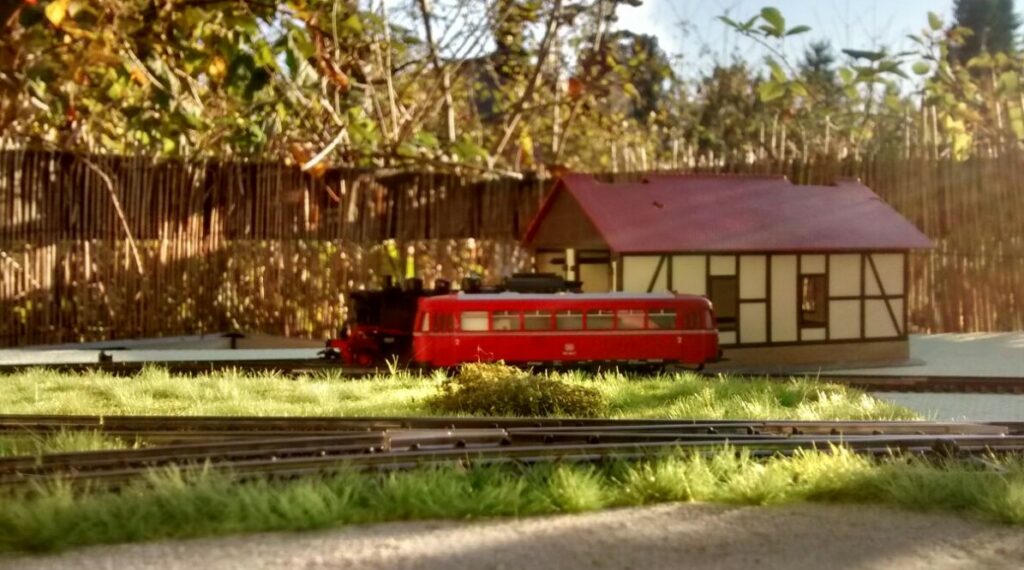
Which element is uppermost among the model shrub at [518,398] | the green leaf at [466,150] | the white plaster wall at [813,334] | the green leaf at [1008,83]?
the green leaf at [1008,83]

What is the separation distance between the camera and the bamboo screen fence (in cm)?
1648

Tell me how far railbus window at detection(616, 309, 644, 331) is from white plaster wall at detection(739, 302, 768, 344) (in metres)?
2.42

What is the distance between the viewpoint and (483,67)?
2155 cm

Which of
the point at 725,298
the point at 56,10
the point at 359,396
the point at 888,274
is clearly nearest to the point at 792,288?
the point at 725,298

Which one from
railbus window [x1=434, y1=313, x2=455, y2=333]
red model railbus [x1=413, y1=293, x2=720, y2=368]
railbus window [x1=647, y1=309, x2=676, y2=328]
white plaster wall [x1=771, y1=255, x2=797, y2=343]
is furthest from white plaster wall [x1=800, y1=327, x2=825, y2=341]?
railbus window [x1=434, y1=313, x2=455, y2=333]

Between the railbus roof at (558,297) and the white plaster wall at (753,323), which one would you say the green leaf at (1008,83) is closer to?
the white plaster wall at (753,323)

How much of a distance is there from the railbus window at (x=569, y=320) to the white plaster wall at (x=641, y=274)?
64.7 inches

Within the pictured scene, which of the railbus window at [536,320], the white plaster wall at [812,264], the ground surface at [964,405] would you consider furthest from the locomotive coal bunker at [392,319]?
the ground surface at [964,405]

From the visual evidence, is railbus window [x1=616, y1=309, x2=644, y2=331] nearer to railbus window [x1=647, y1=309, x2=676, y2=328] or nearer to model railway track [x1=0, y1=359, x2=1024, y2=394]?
railbus window [x1=647, y1=309, x2=676, y2=328]

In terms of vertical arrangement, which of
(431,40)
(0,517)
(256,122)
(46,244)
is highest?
(431,40)

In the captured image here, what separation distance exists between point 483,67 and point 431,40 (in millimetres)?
4104

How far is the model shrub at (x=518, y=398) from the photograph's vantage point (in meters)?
9.20

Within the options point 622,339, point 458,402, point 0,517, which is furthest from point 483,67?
point 0,517

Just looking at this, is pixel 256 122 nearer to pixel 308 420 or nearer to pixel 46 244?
pixel 46 244
